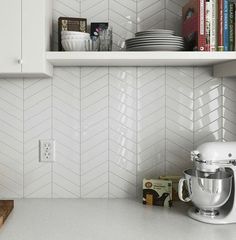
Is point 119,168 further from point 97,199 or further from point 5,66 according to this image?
point 5,66

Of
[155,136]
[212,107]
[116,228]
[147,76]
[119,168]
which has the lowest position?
[116,228]

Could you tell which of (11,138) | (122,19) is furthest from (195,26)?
(11,138)

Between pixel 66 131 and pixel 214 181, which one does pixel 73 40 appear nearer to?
pixel 66 131

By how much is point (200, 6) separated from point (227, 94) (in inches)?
20.3

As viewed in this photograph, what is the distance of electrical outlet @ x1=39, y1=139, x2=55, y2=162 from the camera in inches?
76.7

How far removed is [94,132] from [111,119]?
106 millimetres

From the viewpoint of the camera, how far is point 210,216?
64.1 inches

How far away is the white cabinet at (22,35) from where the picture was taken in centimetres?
158

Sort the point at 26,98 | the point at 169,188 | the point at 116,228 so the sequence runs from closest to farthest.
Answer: the point at 116,228, the point at 169,188, the point at 26,98

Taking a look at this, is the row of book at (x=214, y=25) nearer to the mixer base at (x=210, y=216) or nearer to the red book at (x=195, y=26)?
the red book at (x=195, y=26)

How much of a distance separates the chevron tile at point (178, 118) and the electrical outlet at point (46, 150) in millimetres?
569

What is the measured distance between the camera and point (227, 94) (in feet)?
6.41

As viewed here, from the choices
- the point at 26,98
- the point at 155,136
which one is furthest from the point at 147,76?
the point at 26,98

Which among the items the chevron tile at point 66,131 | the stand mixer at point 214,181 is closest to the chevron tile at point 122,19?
the chevron tile at point 66,131
